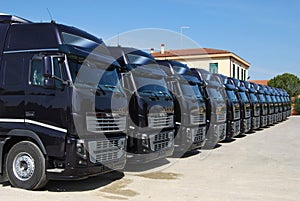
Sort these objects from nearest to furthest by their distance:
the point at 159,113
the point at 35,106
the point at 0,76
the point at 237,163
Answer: the point at 35,106 → the point at 0,76 → the point at 159,113 → the point at 237,163

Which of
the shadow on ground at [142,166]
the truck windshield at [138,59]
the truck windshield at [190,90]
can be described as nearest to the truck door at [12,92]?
the truck windshield at [138,59]

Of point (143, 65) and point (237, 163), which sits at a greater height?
point (143, 65)

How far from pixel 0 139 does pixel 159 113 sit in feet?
11.9

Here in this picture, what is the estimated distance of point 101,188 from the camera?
24.7 feet

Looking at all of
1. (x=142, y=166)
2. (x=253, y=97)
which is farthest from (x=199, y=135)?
(x=253, y=97)

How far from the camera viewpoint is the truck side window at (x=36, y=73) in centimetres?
691

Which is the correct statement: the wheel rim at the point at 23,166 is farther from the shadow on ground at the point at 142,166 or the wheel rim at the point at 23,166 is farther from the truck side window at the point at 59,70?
the shadow on ground at the point at 142,166

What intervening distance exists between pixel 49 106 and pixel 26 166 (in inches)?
48.6

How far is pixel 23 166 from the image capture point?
711cm

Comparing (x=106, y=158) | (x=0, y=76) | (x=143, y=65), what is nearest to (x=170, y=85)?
(x=143, y=65)

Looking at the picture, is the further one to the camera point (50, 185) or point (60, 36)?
point (50, 185)

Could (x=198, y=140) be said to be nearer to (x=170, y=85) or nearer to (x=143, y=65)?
(x=170, y=85)

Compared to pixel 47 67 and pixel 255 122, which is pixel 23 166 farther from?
pixel 255 122

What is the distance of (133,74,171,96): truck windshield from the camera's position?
29.3 ft
